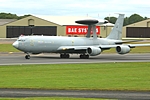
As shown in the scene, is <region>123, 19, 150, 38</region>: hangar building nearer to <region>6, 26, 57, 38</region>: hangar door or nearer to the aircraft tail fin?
<region>6, 26, 57, 38</region>: hangar door

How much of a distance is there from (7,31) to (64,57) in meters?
80.4

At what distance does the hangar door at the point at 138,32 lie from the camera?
141m

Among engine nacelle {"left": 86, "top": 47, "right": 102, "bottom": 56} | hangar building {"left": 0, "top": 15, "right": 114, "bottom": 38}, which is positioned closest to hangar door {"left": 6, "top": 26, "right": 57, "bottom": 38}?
hangar building {"left": 0, "top": 15, "right": 114, "bottom": 38}

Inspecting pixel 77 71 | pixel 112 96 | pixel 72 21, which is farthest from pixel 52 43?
pixel 72 21

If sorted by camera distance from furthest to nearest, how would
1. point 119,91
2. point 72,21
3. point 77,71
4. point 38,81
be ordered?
point 72,21
point 77,71
point 38,81
point 119,91

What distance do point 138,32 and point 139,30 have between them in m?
0.77

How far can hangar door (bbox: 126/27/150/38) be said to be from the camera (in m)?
141

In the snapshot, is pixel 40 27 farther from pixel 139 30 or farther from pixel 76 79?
pixel 76 79

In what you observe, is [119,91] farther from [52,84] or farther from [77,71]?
[77,71]

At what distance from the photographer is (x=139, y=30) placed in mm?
142500

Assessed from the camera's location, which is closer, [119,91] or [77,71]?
[119,91]

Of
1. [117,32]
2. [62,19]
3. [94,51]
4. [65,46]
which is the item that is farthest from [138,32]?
[94,51]

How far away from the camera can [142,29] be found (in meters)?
142

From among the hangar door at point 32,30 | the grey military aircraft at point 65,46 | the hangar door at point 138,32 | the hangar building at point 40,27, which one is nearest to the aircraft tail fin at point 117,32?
the grey military aircraft at point 65,46
